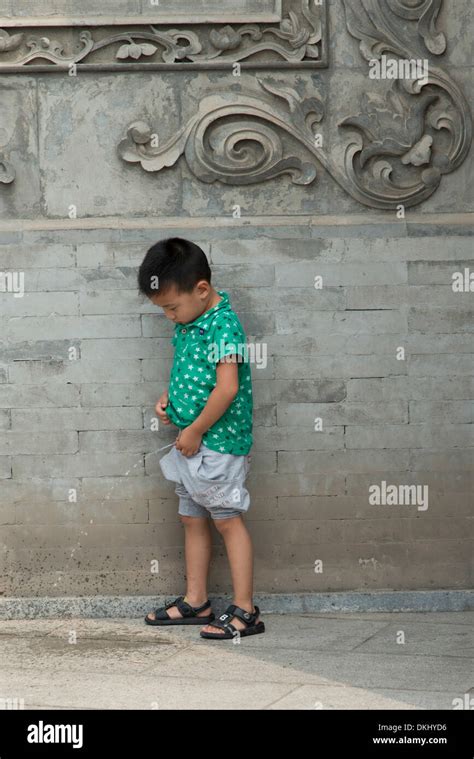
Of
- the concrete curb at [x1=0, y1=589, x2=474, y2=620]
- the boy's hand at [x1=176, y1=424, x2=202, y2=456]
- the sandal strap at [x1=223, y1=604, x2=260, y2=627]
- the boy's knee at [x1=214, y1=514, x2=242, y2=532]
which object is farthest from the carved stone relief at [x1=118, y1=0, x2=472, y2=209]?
the sandal strap at [x1=223, y1=604, x2=260, y2=627]

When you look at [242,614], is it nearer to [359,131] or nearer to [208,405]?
[208,405]

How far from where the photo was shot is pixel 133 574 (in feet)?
18.7

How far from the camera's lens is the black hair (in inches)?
206

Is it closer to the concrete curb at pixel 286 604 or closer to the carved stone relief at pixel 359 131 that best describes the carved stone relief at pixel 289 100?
the carved stone relief at pixel 359 131

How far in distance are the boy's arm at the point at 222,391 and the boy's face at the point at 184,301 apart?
0.27 meters

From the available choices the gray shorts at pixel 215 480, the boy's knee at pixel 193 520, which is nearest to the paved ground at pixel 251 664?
the boy's knee at pixel 193 520

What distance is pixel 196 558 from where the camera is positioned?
5551 millimetres

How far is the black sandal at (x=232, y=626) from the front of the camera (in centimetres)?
528

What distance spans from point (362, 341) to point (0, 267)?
1737 mm

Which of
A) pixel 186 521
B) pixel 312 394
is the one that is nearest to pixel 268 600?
pixel 186 521

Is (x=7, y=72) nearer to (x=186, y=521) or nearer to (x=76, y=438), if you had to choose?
(x=76, y=438)

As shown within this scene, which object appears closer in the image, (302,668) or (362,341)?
(302,668)

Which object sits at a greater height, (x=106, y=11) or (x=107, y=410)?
(x=106, y=11)

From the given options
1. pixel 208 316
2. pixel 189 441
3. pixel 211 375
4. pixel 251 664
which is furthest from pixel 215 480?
pixel 251 664
